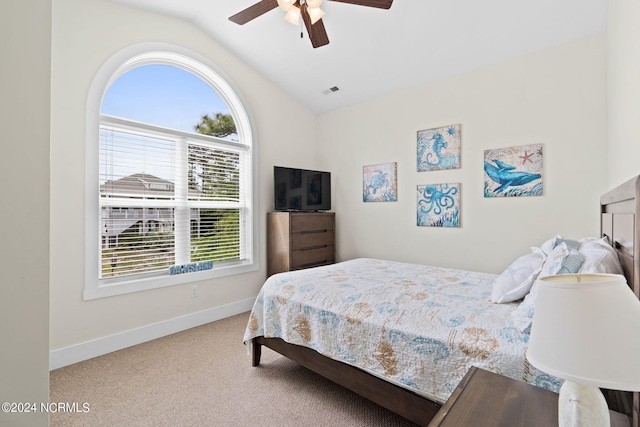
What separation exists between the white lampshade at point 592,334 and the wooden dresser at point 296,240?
3.13 meters

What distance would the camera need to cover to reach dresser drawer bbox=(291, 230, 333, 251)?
3.70 metres

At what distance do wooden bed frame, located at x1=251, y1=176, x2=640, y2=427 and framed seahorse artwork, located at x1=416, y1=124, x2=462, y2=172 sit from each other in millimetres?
1414

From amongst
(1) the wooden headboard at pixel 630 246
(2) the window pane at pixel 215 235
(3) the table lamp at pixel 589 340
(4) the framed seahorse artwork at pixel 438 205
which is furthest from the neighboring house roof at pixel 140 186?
(1) the wooden headboard at pixel 630 246

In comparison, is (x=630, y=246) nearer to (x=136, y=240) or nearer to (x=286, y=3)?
(x=286, y=3)

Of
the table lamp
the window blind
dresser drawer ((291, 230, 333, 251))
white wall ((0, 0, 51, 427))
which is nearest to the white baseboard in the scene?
the window blind

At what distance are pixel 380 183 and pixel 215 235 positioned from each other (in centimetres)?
212

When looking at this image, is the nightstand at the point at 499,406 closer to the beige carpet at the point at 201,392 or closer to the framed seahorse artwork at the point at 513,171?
the beige carpet at the point at 201,392

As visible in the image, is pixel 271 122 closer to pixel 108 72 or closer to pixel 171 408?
pixel 108 72

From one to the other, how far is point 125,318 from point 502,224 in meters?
3.66

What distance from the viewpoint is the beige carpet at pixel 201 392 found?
1.74m

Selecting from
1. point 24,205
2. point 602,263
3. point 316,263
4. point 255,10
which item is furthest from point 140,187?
point 602,263

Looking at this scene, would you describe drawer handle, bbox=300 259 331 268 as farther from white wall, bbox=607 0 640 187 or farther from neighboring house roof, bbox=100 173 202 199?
white wall, bbox=607 0 640 187

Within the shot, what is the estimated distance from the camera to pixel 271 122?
3.96m

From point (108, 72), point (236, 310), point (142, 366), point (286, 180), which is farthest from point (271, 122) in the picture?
point (142, 366)
